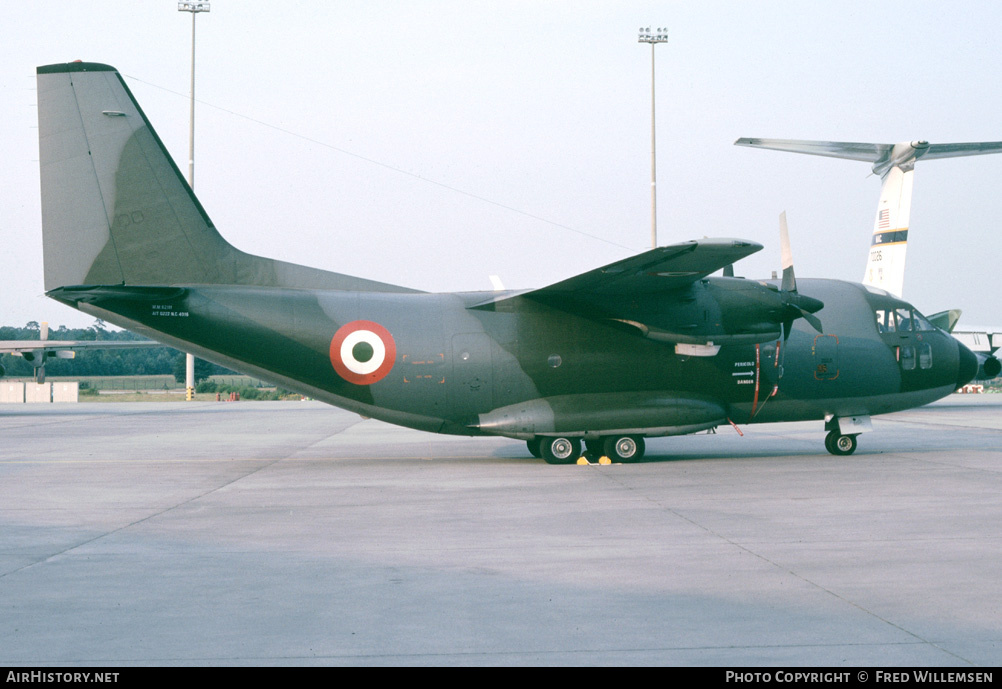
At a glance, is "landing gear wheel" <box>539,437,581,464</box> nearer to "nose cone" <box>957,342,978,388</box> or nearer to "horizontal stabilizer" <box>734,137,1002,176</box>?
"nose cone" <box>957,342,978,388</box>

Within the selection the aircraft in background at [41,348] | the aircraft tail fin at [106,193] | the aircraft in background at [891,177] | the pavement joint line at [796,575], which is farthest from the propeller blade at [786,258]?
the aircraft in background at [41,348]

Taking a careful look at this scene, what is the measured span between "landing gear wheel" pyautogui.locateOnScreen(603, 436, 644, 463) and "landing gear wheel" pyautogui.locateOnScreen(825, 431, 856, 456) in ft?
14.6

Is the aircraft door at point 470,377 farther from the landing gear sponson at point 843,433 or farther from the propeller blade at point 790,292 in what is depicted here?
the landing gear sponson at point 843,433

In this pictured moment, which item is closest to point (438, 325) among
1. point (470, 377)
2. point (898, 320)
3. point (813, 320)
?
point (470, 377)

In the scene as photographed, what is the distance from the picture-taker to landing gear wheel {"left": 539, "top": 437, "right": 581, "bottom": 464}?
59.2ft

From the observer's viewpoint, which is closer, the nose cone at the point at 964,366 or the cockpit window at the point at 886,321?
the cockpit window at the point at 886,321

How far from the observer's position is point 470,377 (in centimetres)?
1761

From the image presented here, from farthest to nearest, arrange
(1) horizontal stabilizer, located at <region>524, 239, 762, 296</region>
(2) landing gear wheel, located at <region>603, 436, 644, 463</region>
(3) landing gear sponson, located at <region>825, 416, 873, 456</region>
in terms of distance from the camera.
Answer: (3) landing gear sponson, located at <region>825, 416, 873, 456</region>
(2) landing gear wheel, located at <region>603, 436, 644, 463</region>
(1) horizontal stabilizer, located at <region>524, 239, 762, 296</region>

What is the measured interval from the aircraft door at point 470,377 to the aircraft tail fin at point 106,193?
4967 mm

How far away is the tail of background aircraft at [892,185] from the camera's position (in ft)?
117

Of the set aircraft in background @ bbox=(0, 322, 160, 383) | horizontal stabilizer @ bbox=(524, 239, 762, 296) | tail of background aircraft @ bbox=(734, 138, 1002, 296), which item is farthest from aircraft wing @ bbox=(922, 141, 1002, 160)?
aircraft in background @ bbox=(0, 322, 160, 383)

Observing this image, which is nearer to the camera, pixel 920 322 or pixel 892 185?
pixel 920 322

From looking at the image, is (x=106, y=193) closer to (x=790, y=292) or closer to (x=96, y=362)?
(x=790, y=292)

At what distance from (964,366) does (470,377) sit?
11458 millimetres
